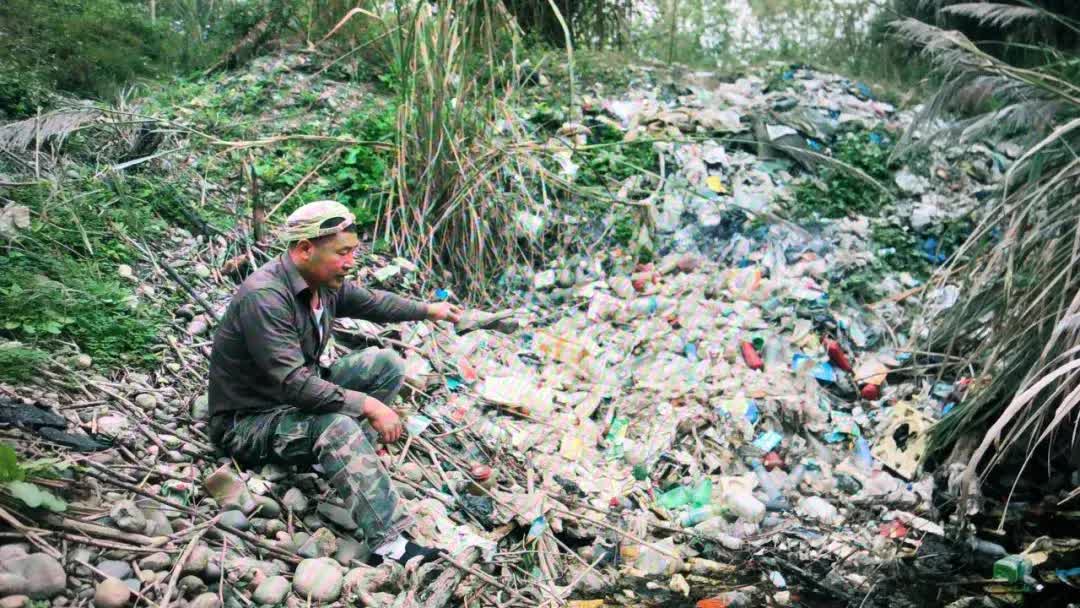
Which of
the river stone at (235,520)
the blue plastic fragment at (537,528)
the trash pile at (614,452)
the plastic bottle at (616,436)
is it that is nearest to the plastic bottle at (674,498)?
the trash pile at (614,452)

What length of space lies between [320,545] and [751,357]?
235cm

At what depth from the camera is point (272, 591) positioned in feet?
A: 7.99

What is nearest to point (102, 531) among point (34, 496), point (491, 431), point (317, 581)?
point (34, 496)

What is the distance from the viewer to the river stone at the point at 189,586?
230 centimetres

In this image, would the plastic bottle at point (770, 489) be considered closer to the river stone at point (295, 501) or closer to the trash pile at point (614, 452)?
the trash pile at point (614, 452)

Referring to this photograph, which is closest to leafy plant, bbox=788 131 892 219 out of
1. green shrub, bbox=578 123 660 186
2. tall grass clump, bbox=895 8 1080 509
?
green shrub, bbox=578 123 660 186

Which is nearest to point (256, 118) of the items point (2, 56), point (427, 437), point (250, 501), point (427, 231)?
point (2, 56)

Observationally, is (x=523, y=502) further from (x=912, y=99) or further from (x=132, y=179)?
(x=912, y=99)

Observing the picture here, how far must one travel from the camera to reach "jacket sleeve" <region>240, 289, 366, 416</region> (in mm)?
2623

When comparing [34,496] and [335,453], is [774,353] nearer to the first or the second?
[335,453]

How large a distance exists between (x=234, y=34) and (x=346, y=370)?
15.6ft

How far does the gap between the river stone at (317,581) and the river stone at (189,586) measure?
0.29 meters

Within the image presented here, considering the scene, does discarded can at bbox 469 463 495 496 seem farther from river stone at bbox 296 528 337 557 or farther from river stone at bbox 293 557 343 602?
river stone at bbox 293 557 343 602

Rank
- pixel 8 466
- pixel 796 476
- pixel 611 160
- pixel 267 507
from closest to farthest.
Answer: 1. pixel 8 466
2. pixel 267 507
3. pixel 796 476
4. pixel 611 160
